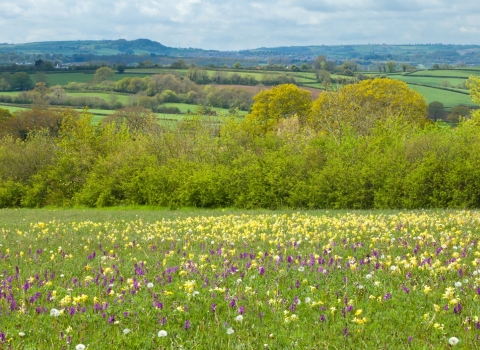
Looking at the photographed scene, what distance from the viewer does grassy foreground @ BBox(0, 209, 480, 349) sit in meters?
6.96

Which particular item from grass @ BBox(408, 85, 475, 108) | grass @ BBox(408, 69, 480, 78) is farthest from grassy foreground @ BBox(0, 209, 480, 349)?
grass @ BBox(408, 69, 480, 78)

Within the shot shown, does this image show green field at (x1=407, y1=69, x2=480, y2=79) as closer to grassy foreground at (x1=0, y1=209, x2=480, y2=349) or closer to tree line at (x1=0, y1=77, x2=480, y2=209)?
tree line at (x1=0, y1=77, x2=480, y2=209)

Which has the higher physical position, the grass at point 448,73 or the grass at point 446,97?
the grass at point 448,73

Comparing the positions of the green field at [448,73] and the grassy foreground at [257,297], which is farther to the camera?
the green field at [448,73]

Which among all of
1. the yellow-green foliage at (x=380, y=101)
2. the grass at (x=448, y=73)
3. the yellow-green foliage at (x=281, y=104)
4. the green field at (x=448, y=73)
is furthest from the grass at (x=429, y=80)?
the yellow-green foliage at (x=380, y=101)

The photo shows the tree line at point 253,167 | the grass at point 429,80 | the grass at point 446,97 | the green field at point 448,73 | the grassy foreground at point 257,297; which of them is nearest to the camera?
A: the grassy foreground at point 257,297

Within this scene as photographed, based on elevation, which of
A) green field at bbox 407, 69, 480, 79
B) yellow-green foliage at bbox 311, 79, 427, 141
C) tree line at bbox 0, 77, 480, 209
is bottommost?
tree line at bbox 0, 77, 480, 209

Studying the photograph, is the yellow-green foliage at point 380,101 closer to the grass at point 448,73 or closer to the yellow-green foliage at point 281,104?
the yellow-green foliage at point 281,104

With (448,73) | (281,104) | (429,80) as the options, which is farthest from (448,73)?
(281,104)

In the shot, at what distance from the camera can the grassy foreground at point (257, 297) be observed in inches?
274

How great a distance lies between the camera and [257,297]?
8508mm

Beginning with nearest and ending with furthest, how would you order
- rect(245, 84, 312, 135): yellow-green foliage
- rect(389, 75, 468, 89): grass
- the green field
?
rect(245, 84, 312, 135): yellow-green foliage → rect(389, 75, 468, 89): grass → the green field

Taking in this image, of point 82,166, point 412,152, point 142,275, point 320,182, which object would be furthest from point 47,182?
point 142,275

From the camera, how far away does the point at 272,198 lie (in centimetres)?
4219
